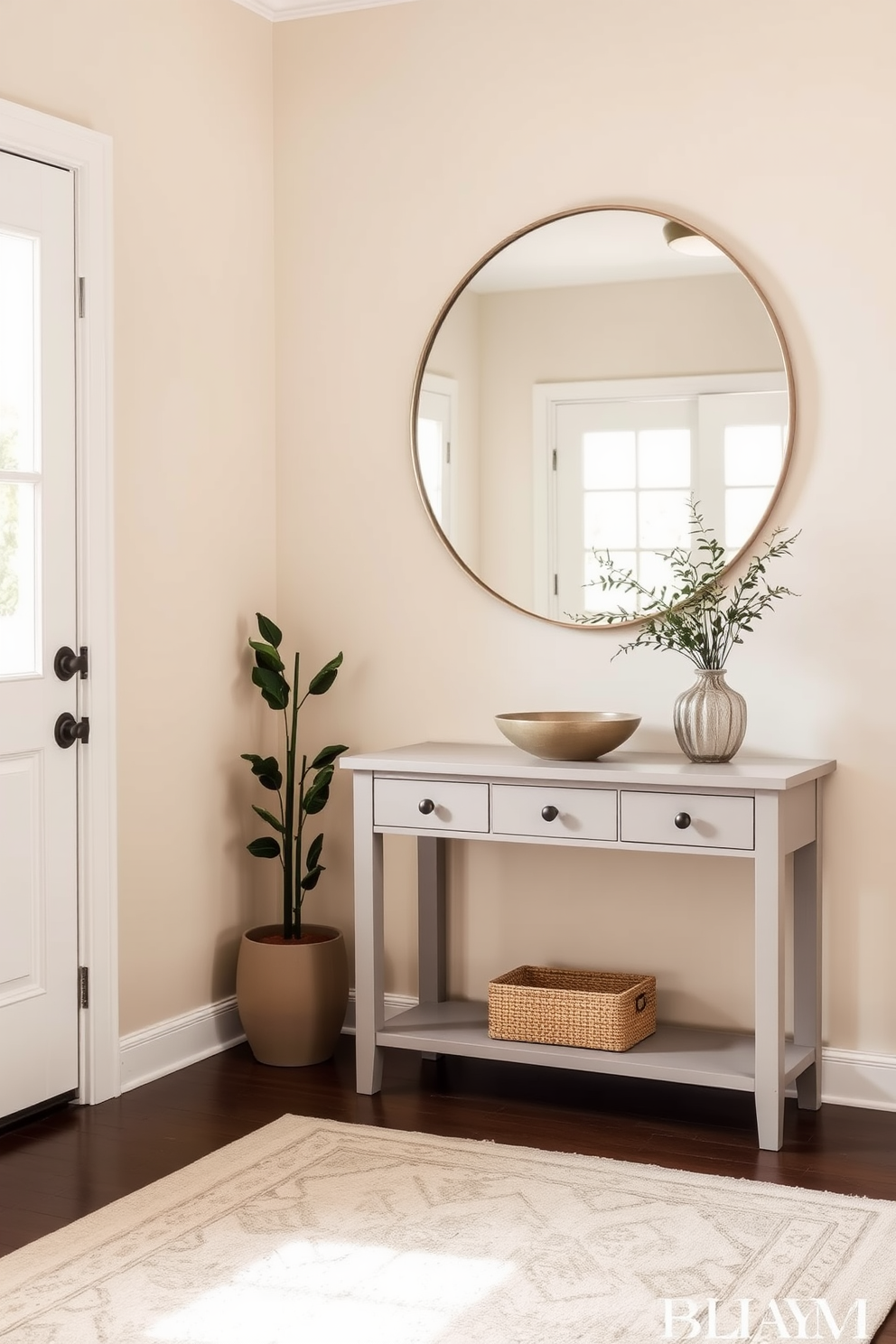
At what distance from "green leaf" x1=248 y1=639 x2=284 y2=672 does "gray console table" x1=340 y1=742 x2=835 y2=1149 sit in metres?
0.45

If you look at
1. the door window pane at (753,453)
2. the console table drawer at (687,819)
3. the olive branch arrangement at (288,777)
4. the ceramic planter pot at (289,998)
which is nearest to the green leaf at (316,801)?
the olive branch arrangement at (288,777)

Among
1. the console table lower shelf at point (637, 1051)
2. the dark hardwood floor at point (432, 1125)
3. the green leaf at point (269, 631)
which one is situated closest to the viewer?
the dark hardwood floor at point (432, 1125)

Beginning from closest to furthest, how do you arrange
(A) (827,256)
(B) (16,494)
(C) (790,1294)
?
Result: (C) (790,1294)
(B) (16,494)
(A) (827,256)

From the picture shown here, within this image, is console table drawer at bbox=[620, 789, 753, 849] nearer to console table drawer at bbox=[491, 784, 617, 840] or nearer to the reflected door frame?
console table drawer at bbox=[491, 784, 617, 840]

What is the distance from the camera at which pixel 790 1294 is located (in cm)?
244

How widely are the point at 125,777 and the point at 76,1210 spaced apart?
1125mm

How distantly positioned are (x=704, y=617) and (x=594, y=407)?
2.03 feet

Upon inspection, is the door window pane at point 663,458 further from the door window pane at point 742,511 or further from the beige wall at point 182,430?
the beige wall at point 182,430

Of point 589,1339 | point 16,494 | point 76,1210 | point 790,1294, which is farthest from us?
point 16,494

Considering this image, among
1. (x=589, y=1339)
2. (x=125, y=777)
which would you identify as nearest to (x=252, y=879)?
(x=125, y=777)

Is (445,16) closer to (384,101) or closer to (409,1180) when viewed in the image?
(384,101)

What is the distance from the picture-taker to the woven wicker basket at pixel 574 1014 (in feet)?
11.0

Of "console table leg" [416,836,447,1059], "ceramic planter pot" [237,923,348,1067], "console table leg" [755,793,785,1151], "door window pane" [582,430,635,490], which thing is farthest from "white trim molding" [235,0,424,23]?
"ceramic planter pot" [237,923,348,1067]

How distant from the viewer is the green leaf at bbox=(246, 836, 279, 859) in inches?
155
